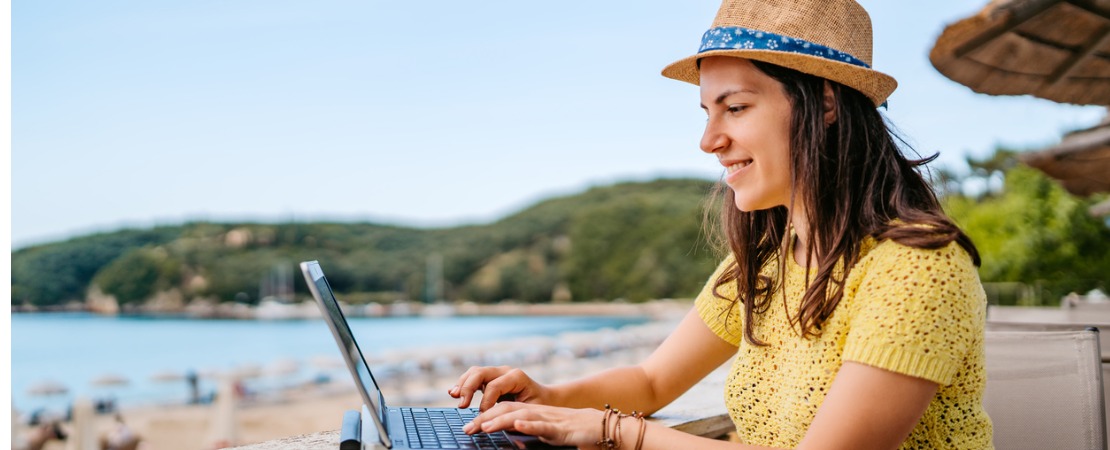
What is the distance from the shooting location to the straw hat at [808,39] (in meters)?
1.07

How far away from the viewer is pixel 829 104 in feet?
3.66

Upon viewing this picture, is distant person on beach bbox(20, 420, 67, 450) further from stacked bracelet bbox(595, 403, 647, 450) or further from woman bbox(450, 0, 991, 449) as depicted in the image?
stacked bracelet bbox(595, 403, 647, 450)

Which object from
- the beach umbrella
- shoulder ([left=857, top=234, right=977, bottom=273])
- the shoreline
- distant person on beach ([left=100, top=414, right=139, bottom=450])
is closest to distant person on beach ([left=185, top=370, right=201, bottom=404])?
the beach umbrella

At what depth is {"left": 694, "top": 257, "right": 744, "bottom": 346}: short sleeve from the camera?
1.35 meters

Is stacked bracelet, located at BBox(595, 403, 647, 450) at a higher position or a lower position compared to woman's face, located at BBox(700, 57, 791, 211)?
lower

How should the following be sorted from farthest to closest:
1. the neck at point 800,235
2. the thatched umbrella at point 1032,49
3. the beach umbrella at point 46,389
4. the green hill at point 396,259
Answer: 1. the green hill at point 396,259
2. the beach umbrella at point 46,389
3. the thatched umbrella at point 1032,49
4. the neck at point 800,235

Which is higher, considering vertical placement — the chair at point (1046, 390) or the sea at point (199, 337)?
the chair at point (1046, 390)

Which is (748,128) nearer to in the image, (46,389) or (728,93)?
(728,93)

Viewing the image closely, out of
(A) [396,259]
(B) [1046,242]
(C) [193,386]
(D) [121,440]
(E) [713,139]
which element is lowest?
(A) [396,259]

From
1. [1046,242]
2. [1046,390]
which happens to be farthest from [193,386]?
[1046,390]

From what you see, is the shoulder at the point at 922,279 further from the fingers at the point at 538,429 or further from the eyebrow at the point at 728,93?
the fingers at the point at 538,429

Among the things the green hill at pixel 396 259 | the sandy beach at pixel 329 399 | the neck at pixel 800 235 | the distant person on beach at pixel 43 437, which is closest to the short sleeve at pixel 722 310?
the neck at pixel 800 235

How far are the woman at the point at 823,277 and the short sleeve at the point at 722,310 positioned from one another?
6 cm

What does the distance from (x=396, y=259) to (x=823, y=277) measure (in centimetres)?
5927
